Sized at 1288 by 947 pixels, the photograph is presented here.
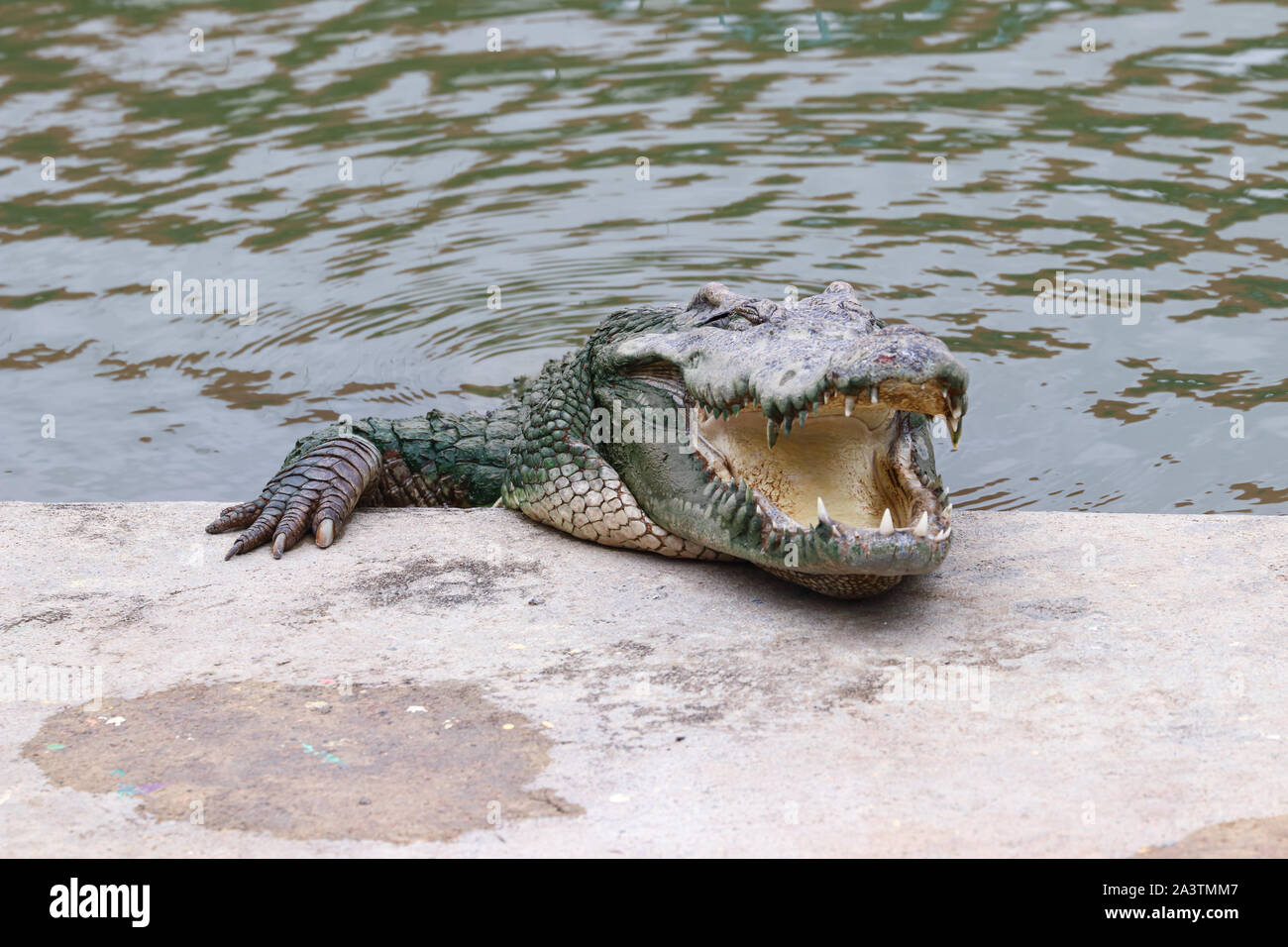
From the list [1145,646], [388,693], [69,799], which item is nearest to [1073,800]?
[1145,646]

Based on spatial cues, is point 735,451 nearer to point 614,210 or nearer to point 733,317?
point 733,317

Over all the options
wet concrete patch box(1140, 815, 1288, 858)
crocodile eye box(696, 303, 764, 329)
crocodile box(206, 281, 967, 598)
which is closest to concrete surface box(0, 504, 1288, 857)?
wet concrete patch box(1140, 815, 1288, 858)

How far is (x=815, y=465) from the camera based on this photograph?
432 cm

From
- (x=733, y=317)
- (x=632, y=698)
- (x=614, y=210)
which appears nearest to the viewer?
(x=632, y=698)

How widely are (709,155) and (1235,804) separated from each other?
24.8 feet

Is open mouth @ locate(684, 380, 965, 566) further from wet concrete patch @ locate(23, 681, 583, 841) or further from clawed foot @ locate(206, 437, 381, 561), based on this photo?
clawed foot @ locate(206, 437, 381, 561)

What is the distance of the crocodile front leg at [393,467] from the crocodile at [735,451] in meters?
0.01

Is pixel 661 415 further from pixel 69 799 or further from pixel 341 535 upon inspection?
pixel 69 799

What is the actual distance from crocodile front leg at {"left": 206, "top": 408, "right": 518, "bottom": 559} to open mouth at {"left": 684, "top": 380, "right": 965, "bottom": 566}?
138cm

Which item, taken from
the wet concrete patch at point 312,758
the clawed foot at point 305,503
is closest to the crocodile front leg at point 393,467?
the clawed foot at point 305,503

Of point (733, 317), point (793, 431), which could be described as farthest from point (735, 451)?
point (733, 317)

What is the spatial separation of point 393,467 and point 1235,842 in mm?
3592

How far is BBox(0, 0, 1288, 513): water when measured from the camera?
6.80 metres
